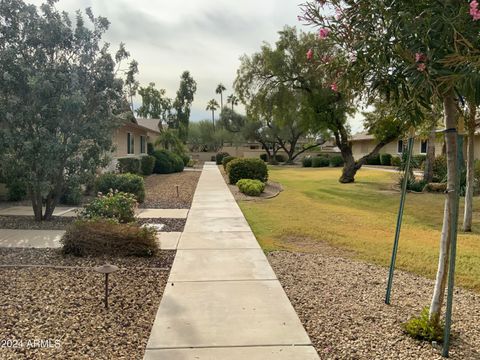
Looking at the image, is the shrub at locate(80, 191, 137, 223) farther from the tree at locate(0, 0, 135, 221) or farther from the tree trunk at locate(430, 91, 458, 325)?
the tree trunk at locate(430, 91, 458, 325)

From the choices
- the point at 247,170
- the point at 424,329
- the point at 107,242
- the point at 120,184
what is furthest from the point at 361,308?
the point at 247,170

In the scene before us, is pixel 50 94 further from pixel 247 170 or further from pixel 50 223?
pixel 247 170

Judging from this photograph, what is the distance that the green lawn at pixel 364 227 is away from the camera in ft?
23.1

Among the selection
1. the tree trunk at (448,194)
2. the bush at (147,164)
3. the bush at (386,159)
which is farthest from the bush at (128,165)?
the bush at (386,159)

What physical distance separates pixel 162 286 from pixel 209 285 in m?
0.59

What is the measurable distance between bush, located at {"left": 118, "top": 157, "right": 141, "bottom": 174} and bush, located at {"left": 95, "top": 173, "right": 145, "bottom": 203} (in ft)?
19.4

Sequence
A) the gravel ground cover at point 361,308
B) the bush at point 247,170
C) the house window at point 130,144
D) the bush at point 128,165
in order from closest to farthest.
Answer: the gravel ground cover at point 361,308 < the bush at point 128,165 < the bush at point 247,170 < the house window at point 130,144

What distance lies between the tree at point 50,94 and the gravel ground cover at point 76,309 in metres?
3.12

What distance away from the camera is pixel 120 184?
1230cm

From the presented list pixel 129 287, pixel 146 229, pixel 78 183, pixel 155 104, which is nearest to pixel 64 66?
pixel 78 183

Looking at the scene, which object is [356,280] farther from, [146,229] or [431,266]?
[146,229]

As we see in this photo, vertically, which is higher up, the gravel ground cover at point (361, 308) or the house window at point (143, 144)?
the house window at point (143, 144)

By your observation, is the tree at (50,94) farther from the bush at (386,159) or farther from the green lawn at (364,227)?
the bush at (386,159)

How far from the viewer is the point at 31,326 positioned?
3.92 meters
